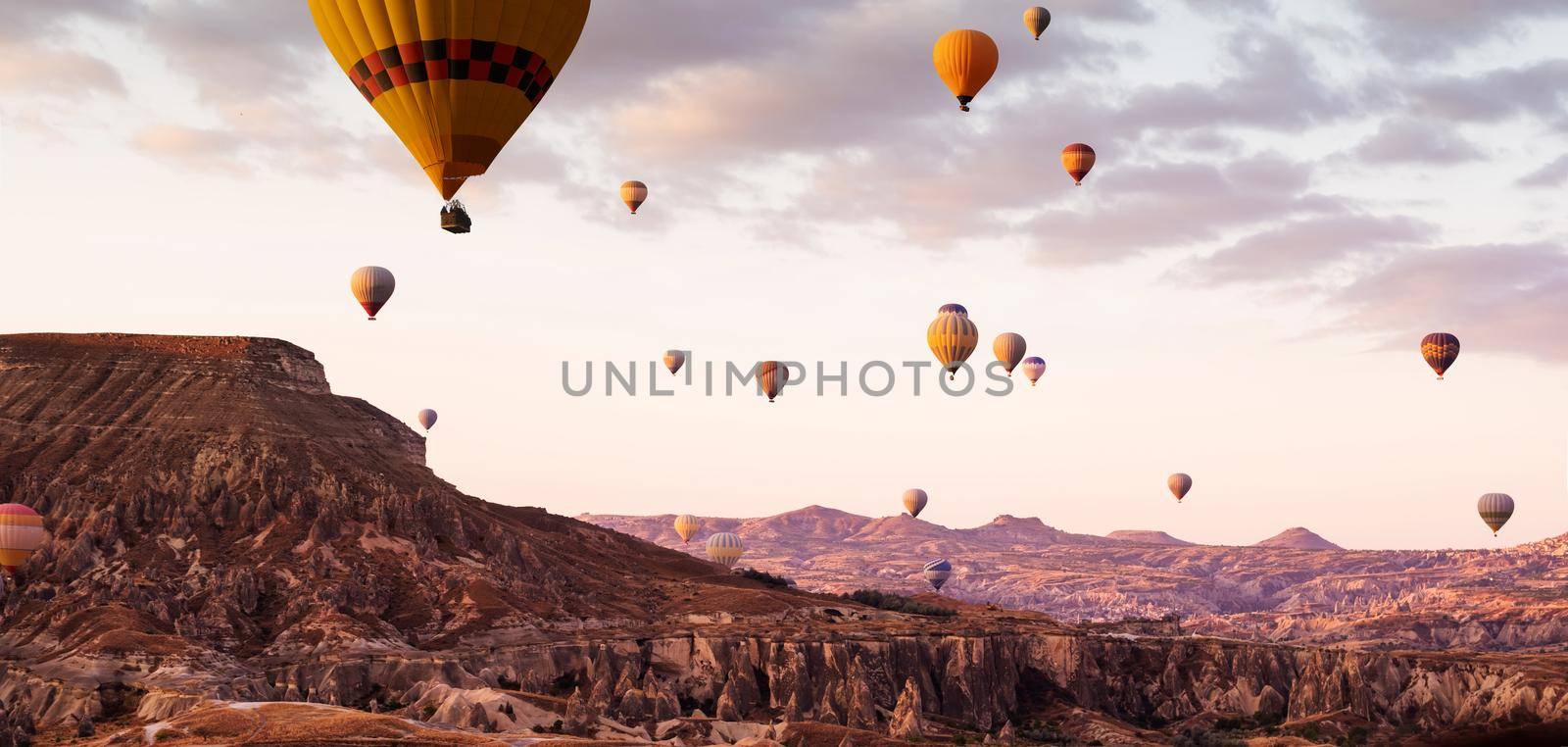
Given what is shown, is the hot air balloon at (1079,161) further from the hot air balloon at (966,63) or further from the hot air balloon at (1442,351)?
the hot air balloon at (1442,351)

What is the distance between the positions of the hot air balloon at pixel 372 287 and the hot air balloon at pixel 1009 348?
2835 inches

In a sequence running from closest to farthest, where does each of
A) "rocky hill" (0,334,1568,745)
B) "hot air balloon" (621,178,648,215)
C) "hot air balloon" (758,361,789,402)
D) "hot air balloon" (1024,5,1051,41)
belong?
"rocky hill" (0,334,1568,745)
"hot air balloon" (1024,5,1051,41)
"hot air balloon" (621,178,648,215)
"hot air balloon" (758,361,789,402)

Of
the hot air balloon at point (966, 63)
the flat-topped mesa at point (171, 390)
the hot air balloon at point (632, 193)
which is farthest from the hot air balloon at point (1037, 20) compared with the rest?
the flat-topped mesa at point (171, 390)

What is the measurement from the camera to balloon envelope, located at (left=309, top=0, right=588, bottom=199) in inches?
3273

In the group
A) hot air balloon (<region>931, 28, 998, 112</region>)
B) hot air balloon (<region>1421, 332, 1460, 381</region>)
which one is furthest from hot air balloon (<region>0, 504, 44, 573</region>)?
hot air balloon (<region>1421, 332, 1460, 381</region>)

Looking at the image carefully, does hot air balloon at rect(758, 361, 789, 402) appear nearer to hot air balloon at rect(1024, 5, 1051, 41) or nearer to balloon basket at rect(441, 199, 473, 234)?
hot air balloon at rect(1024, 5, 1051, 41)

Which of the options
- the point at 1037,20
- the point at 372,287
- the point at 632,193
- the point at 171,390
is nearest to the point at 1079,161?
the point at 1037,20

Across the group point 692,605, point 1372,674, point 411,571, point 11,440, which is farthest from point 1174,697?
point 11,440

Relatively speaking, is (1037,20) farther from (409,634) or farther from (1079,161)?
(409,634)

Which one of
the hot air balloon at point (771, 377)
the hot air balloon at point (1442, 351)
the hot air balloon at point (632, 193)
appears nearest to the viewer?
the hot air balloon at point (632, 193)

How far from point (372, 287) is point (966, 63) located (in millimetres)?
54687

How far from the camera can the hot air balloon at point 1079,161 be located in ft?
504

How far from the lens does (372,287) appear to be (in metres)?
136

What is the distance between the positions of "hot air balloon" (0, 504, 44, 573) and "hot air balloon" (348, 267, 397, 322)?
104 feet
